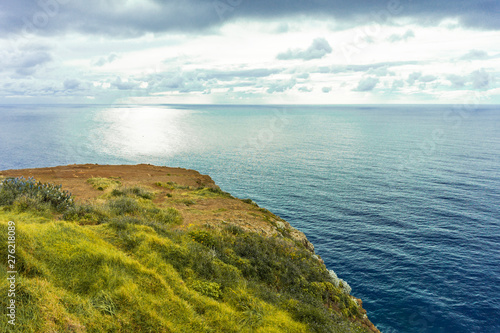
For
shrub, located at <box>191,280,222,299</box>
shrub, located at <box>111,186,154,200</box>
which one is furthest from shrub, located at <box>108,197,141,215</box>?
shrub, located at <box>191,280,222,299</box>

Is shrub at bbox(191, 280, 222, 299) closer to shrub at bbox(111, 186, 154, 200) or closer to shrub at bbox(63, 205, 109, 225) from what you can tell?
shrub at bbox(63, 205, 109, 225)

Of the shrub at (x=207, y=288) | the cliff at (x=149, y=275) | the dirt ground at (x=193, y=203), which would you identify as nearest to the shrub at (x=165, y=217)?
the cliff at (x=149, y=275)

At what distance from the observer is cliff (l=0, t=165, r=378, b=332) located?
767 cm

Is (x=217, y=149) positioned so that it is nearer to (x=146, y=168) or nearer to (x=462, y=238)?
(x=146, y=168)

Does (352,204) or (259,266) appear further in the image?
(352,204)

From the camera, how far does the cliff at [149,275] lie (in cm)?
767

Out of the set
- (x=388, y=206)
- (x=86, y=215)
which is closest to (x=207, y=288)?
(x=86, y=215)

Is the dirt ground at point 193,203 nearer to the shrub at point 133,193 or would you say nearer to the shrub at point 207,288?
the shrub at point 133,193

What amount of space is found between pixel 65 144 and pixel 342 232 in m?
94.9

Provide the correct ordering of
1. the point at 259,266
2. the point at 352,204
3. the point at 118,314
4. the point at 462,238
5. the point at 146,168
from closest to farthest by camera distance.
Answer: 1. the point at 118,314
2. the point at 259,266
3. the point at 462,238
4. the point at 352,204
5. the point at 146,168

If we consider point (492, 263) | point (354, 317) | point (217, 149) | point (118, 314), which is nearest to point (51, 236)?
point (118, 314)

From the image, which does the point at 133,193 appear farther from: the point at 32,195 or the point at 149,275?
the point at 149,275

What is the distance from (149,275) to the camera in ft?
32.3

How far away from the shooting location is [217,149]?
91438 millimetres
